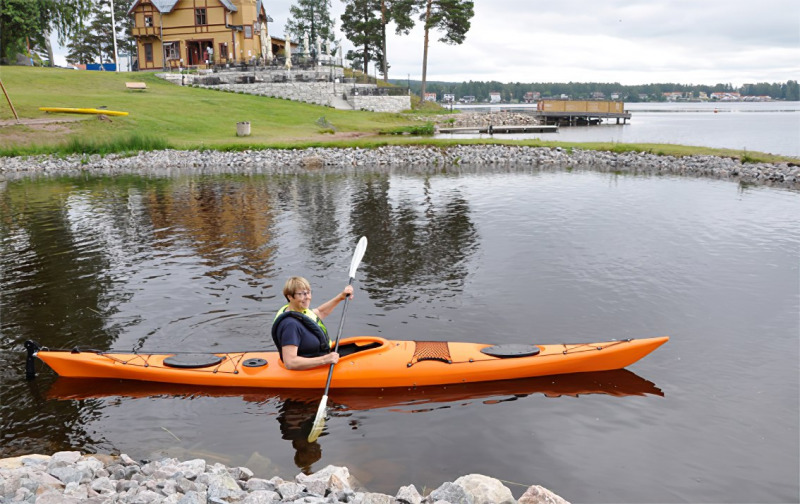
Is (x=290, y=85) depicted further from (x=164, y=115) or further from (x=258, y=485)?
(x=258, y=485)

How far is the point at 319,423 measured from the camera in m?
6.07

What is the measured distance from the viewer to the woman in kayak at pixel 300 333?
6367 millimetres

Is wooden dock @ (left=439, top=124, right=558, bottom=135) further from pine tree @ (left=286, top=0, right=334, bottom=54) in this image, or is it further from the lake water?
pine tree @ (left=286, top=0, right=334, bottom=54)

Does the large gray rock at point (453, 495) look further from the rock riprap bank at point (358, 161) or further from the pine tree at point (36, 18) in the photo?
the pine tree at point (36, 18)

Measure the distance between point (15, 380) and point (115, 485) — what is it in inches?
135

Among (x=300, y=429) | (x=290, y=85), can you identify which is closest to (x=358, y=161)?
(x=300, y=429)

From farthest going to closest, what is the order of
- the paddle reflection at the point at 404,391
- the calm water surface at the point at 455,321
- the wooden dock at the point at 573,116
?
1. the wooden dock at the point at 573,116
2. the paddle reflection at the point at 404,391
3. the calm water surface at the point at 455,321

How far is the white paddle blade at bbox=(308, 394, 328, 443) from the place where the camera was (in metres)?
5.96

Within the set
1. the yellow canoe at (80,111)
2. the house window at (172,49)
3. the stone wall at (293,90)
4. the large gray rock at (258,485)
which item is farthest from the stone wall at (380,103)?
the large gray rock at (258,485)

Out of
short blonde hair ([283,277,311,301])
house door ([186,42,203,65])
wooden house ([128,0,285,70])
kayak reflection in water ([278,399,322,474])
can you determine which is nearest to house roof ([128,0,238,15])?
wooden house ([128,0,285,70])

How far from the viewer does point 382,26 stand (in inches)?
2189

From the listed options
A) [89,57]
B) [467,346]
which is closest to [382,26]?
[89,57]

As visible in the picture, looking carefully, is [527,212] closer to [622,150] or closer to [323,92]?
[622,150]

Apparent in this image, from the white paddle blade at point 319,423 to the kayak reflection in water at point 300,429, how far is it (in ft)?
0.18
